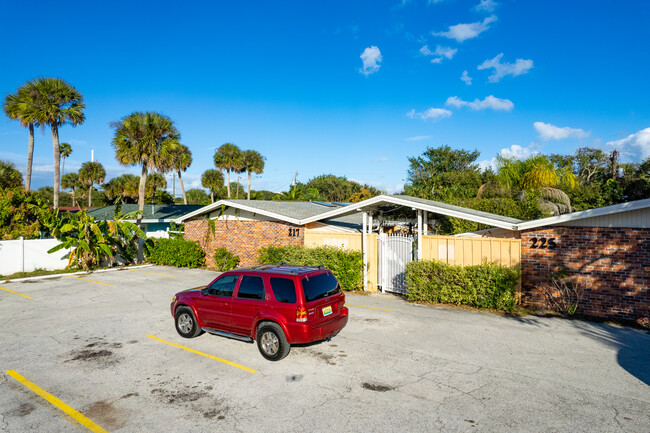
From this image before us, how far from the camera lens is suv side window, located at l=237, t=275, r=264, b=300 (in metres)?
7.88

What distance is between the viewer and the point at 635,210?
9.90 m

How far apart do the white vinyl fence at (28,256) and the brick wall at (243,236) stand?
6.53m

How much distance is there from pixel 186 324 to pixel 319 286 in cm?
361

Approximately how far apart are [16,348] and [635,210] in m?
15.3

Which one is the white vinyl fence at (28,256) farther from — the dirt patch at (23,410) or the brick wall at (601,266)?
the brick wall at (601,266)

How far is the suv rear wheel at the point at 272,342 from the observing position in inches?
295

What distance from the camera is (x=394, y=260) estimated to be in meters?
14.4

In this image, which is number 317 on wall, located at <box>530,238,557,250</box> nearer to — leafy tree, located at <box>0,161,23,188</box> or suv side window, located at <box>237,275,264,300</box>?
suv side window, located at <box>237,275,264,300</box>

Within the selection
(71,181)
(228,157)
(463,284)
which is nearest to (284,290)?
(463,284)

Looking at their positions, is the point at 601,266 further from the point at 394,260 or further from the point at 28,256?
the point at 28,256

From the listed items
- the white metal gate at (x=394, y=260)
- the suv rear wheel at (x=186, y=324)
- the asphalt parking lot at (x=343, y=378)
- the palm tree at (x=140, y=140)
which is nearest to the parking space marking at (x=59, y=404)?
the asphalt parking lot at (x=343, y=378)

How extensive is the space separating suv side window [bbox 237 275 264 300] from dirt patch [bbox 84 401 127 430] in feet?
9.66

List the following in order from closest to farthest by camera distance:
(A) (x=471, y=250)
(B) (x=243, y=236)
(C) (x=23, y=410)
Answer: (C) (x=23, y=410) → (A) (x=471, y=250) → (B) (x=243, y=236)

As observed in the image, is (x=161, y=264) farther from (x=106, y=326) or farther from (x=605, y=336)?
(x=605, y=336)
